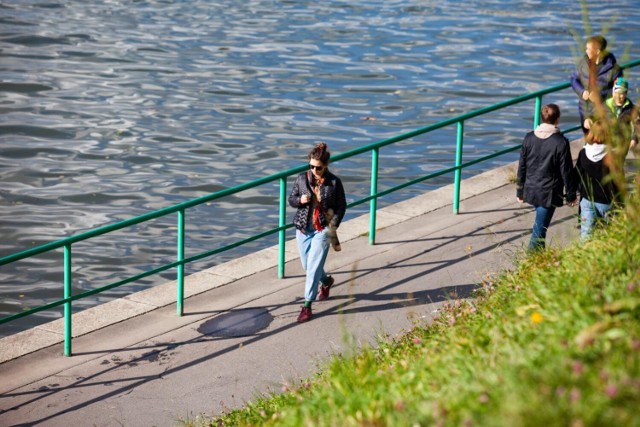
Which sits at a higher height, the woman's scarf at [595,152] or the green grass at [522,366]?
the woman's scarf at [595,152]

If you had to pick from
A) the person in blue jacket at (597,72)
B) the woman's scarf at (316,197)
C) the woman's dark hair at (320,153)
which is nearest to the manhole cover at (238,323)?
the woman's scarf at (316,197)

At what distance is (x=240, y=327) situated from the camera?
32.7 feet

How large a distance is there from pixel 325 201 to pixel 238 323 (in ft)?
4.42

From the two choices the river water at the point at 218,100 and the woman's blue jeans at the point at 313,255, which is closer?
the woman's blue jeans at the point at 313,255

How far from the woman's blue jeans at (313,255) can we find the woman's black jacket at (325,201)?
0.33ft

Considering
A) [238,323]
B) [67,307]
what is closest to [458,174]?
[238,323]

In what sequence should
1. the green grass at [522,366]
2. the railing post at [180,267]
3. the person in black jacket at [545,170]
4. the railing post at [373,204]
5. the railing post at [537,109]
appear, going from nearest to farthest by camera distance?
1. the green grass at [522,366]
2. the person in black jacket at [545,170]
3. the railing post at [180,267]
4. the railing post at [373,204]
5. the railing post at [537,109]

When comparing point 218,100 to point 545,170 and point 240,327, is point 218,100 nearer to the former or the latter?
point 240,327

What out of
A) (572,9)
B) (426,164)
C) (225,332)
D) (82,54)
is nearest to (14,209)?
Answer: (426,164)

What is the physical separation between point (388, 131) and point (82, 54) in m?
10.5

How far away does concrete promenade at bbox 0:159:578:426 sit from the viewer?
8.78 metres

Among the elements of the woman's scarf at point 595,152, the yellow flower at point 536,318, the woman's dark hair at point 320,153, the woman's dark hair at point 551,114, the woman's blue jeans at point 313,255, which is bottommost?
the woman's blue jeans at point 313,255

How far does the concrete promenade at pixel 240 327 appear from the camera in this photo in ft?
28.8

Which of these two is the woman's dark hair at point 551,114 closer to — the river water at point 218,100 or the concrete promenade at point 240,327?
the concrete promenade at point 240,327
